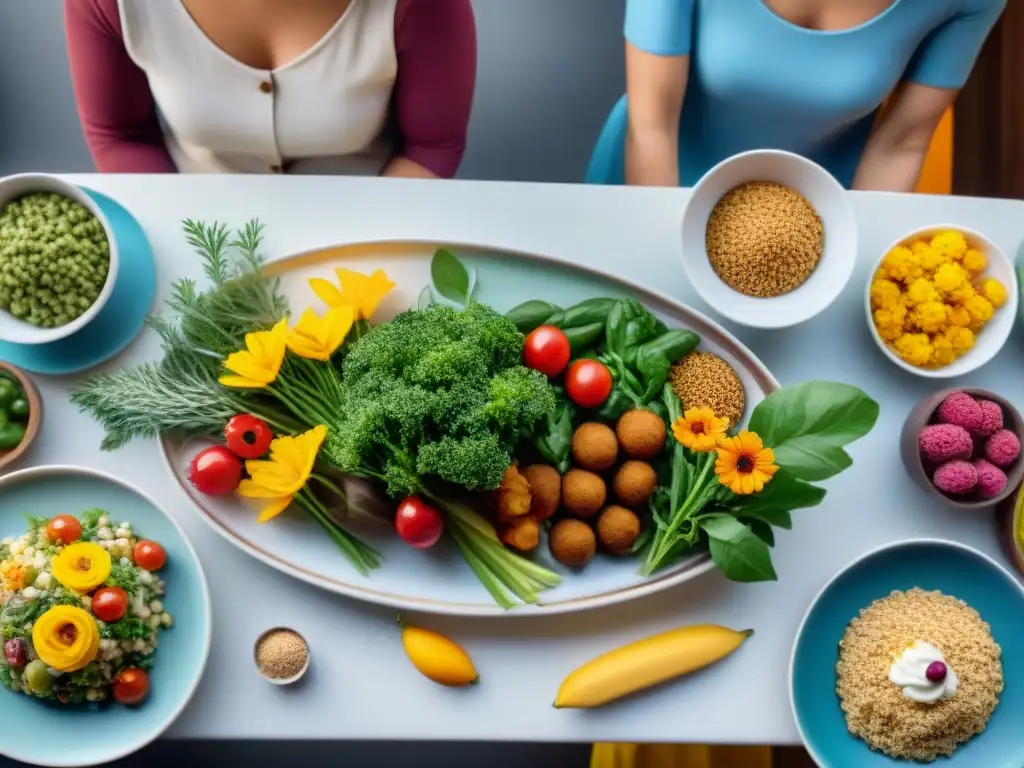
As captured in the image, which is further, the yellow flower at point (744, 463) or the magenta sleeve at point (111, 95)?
the magenta sleeve at point (111, 95)

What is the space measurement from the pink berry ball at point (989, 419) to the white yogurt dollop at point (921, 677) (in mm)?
238

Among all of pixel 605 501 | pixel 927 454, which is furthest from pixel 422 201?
pixel 927 454

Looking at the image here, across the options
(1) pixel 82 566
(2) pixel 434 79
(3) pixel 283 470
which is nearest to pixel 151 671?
(1) pixel 82 566

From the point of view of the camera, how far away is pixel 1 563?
0.87 meters

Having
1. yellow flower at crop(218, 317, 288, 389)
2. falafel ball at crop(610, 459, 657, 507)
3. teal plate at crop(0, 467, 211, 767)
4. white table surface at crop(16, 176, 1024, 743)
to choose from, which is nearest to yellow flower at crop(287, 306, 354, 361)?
yellow flower at crop(218, 317, 288, 389)

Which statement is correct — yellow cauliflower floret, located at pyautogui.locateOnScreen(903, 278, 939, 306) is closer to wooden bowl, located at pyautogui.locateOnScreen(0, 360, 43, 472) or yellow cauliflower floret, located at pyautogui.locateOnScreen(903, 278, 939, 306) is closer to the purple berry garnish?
the purple berry garnish

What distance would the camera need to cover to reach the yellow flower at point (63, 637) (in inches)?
31.8

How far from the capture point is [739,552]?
86 centimetres

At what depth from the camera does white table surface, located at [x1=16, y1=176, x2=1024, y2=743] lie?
930 mm

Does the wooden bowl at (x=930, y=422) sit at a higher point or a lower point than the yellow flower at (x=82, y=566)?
higher

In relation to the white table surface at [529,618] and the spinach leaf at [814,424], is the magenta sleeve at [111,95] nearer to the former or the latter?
the white table surface at [529,618]

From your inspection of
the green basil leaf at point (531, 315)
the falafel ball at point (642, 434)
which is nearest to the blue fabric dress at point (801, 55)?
the green basil leaf at point (531, 315)

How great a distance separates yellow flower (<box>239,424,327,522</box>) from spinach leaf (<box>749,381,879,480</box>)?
1.54 feet

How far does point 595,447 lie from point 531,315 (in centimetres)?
17
